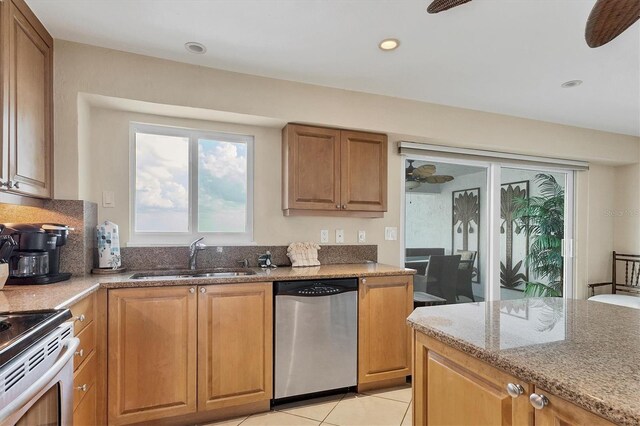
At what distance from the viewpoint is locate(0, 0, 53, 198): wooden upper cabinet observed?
1645 millimetres

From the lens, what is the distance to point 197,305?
210 centimetres

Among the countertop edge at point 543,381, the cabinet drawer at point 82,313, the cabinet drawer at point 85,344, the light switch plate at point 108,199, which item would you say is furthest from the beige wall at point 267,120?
the countertop edge at point 543,381

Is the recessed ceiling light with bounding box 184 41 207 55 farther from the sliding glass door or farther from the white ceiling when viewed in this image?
the sliding glass door

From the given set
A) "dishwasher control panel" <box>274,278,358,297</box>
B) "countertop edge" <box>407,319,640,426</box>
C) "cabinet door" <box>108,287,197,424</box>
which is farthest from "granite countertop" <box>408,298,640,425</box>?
"cabinet door" <box>108,287,197,424</box>

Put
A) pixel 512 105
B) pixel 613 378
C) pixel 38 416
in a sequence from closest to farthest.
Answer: pixel 613 378 → pixel 38 416 → pixel 512 105

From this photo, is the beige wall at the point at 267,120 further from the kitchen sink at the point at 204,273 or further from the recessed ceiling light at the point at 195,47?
the kitchen sink at the point at 204,273

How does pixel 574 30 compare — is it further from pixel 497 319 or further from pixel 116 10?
pixel 116 10

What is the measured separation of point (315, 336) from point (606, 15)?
2.27 metres

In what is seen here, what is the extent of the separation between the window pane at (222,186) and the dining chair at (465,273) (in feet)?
7.63

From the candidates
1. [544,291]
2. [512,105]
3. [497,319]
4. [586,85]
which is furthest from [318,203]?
[544,291]

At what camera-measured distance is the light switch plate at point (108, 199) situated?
8.19ft

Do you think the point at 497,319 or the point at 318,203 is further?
the point at 318,203

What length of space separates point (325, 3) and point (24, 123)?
1717 millimetres

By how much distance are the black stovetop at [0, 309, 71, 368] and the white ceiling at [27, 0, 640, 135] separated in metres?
1.56
